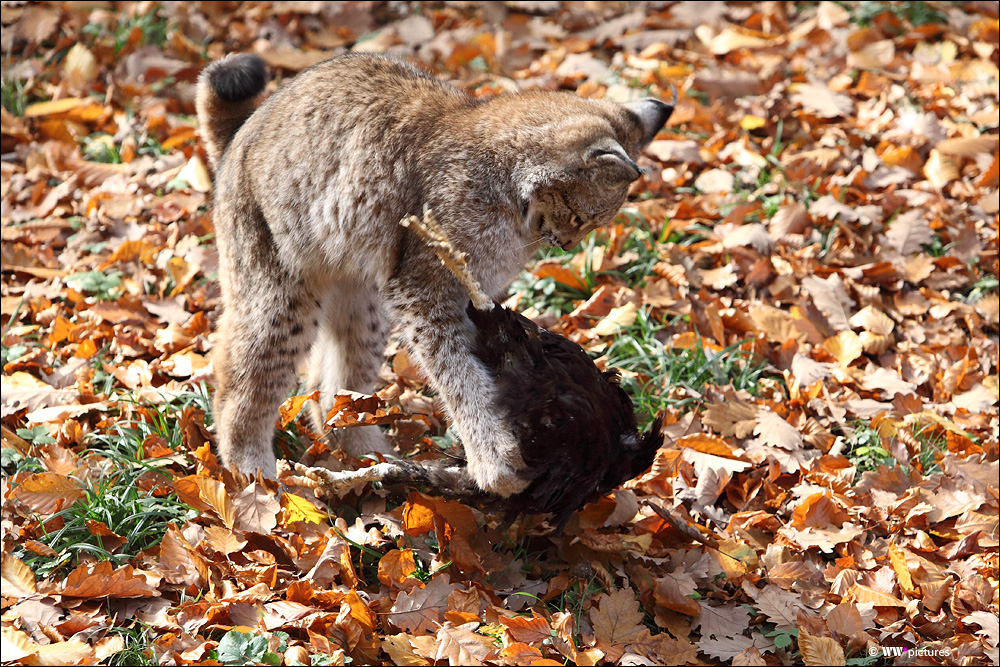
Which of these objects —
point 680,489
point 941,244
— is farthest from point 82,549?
point 941,244

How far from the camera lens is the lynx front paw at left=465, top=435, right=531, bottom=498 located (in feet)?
9.96

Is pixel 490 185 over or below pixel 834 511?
over

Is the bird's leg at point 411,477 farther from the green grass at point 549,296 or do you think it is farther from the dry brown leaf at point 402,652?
the green grass at point 549,296

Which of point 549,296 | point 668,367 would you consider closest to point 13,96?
point 549,296

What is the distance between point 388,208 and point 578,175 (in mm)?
712

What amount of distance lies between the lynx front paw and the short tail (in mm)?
1894

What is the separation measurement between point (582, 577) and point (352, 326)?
1.46m

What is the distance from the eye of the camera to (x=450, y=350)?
324cm

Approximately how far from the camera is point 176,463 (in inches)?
145

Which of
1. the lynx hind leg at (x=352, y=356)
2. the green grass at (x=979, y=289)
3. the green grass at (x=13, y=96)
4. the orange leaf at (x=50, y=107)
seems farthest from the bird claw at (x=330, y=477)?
the green grass at (x=13, y=96)

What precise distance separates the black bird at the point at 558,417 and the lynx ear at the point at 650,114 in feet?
3.21

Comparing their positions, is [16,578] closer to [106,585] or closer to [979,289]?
[106,585]

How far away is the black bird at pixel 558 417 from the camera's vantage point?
120 inches

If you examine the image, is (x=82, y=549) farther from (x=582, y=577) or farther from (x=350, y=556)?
(x=582, y=577)
